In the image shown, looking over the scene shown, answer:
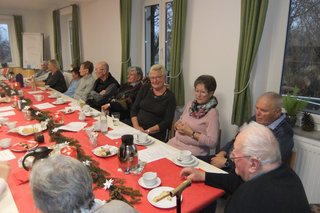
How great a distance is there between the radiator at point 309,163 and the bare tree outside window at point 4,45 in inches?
304

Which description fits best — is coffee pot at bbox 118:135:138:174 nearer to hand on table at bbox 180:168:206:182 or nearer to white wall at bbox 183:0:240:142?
hand on table at bbox 180:168:206:182

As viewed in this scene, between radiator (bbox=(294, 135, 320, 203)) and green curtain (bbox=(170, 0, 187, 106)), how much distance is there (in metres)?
1.48

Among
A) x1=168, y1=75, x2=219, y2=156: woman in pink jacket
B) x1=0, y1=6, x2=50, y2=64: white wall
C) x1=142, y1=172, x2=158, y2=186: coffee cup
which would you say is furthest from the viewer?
x1=0, y1=6, x2=50, y2=64: white wall

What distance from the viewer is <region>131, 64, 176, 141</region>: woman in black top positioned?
2.61 metres

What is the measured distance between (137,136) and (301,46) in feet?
5.58

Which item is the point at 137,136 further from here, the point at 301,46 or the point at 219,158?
the point at 301,46

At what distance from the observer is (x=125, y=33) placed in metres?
3.98

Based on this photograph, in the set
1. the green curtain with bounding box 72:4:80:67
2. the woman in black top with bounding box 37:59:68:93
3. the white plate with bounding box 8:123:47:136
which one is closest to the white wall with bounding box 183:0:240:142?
the white plate with bounding box 8:123:47:136

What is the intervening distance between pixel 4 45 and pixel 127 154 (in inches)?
289

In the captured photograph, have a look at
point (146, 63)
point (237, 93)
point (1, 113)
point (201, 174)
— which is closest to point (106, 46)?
point (146, 63)

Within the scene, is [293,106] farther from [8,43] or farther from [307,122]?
[8,43]

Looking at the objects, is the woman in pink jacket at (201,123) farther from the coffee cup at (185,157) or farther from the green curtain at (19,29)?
the green curtain at (19,29)

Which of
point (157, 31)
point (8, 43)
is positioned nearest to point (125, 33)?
point (157, 31)

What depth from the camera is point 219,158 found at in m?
2.03
